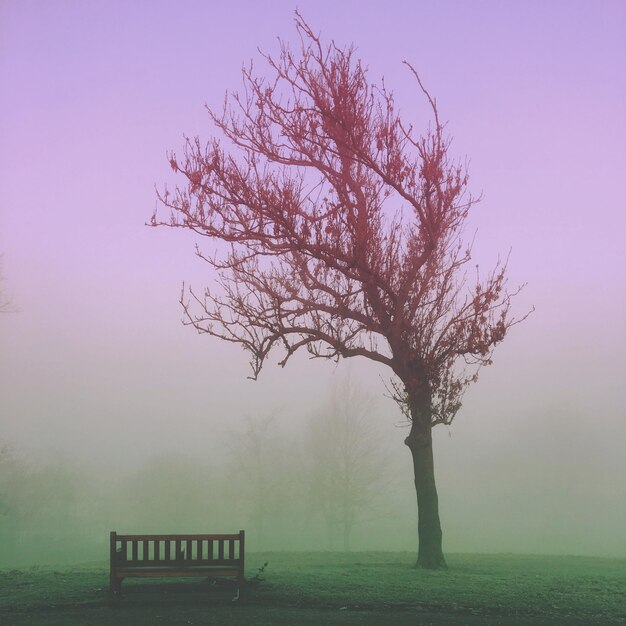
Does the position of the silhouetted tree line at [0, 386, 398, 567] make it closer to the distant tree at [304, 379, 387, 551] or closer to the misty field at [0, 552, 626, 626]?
the distant tree at [304, 379, 387, 551]

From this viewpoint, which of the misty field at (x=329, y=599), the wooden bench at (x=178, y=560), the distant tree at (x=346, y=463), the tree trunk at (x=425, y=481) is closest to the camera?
the misty field at (x=329, y=599)

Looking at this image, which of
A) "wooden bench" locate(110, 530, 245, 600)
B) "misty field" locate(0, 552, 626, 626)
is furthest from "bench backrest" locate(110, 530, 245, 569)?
"misty field" locate(0, 552, 626, 626)

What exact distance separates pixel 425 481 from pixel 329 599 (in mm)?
6344

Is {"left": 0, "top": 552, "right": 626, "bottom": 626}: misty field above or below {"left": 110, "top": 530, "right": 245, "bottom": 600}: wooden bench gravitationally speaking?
below

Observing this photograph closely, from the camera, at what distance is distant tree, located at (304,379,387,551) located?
3453 cm

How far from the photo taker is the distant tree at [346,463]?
34.5 m

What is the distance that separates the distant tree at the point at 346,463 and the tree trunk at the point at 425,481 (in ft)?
54.8

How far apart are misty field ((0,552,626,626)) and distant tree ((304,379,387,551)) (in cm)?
1815

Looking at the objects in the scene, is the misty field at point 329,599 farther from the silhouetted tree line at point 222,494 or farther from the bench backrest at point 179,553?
the silhouetted tree line at point 222,494

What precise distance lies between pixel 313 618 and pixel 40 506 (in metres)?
34.4

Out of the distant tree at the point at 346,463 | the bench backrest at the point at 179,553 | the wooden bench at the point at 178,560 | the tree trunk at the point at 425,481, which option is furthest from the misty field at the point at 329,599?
the distant tree at the point at 346,463

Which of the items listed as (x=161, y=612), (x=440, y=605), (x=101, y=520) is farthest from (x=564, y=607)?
(x=101, y=520)

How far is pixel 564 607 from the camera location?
12.1 m

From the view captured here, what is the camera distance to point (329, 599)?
39.5 feet
